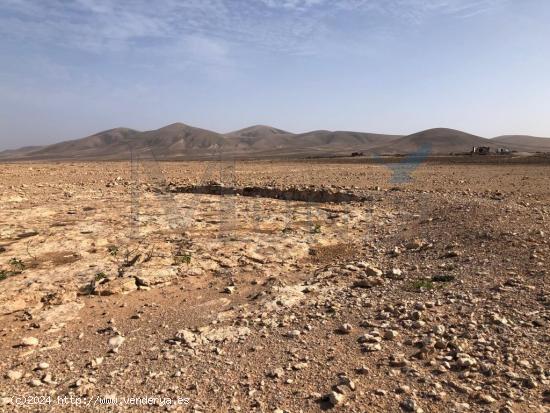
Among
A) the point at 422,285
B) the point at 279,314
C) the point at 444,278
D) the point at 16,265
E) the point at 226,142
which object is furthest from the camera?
the point at 226,142

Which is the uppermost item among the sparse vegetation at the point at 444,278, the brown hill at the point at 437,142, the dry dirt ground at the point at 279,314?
the brown hill at the point at 437,142

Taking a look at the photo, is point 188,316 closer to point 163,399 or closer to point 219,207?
point 163,399

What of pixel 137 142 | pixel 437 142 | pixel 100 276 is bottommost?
pixel 100 276

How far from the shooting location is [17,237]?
26.9ft

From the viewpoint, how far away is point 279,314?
4.95 meters

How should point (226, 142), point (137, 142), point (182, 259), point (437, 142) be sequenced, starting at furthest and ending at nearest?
1. point (226, 142)
2. point (137, 142)
3. point (437, 142)
4. point (182, 259)

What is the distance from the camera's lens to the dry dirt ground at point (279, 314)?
3.48 meters

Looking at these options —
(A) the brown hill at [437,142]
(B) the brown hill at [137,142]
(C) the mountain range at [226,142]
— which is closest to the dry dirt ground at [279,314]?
(A) the brown hill at [437,142]

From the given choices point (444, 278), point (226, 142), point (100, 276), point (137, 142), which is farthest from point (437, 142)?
point (100, 276)

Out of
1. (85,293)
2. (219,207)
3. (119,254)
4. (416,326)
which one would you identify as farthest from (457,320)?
(219,207)

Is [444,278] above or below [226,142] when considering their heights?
below

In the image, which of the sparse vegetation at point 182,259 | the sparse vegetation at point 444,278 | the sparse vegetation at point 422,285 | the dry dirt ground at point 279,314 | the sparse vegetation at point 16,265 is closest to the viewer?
the dry dirt ground at point 279,314

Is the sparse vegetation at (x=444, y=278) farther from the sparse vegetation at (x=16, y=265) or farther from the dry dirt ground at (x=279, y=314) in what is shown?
the sparse vegetation at (x=16, y=265)

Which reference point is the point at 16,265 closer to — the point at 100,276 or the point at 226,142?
the point at 100,276
